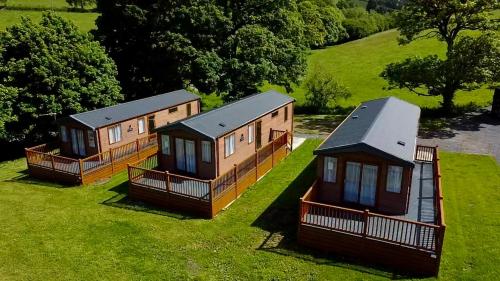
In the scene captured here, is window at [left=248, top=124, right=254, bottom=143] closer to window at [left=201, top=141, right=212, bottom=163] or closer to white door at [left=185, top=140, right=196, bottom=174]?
window at [left=201, top=141, right=212, bottom=163]

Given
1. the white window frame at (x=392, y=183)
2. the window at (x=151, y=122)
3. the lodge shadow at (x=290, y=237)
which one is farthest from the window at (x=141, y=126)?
the white window frame at (x=392, y=183)

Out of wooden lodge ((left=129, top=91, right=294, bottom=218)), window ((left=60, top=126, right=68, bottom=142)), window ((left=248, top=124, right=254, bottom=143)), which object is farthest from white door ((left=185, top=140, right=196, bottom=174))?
window ((left=60, top=126, right=68, bottom=142))

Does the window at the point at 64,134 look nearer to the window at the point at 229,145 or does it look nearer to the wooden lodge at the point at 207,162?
the wooden lodge at the point at 207,162

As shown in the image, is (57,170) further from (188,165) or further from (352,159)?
(352,159)

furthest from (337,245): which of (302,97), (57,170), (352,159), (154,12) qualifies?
(302,97)

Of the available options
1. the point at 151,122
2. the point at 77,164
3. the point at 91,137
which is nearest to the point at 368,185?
the point at 77,164

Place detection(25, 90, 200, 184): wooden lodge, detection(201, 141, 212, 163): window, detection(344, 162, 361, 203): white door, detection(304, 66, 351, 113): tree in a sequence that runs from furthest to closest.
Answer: detection(304, 66, 351, 113): tree, detection(25, 90, 200, 184): wooden lodge, detection(201, 141, 212, 163): window, detection(344, 162, 361, 203): white door
